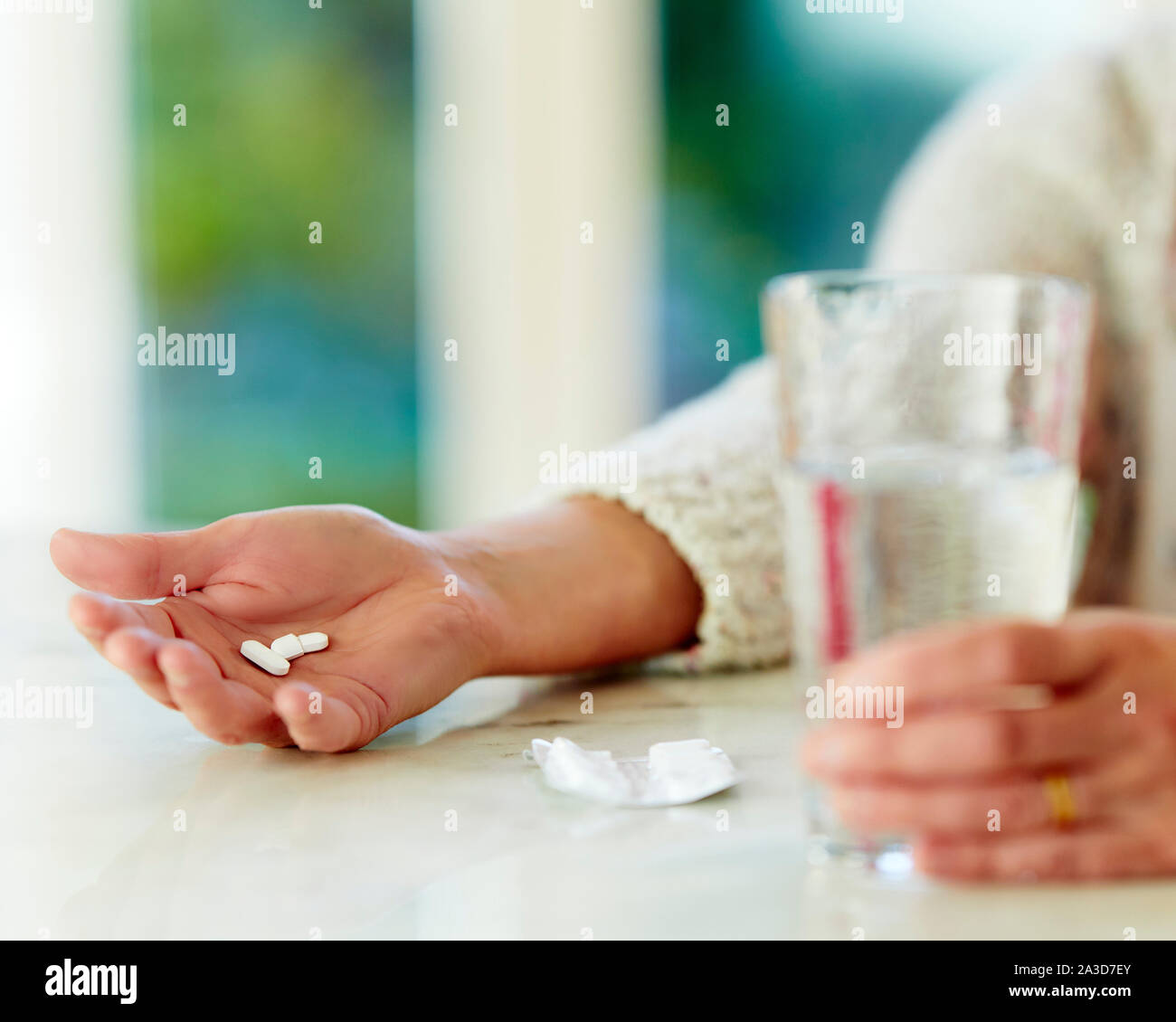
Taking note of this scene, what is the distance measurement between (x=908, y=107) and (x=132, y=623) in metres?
2.78

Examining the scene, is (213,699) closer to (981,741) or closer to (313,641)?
(313,641)

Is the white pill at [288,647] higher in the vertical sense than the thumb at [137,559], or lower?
lower

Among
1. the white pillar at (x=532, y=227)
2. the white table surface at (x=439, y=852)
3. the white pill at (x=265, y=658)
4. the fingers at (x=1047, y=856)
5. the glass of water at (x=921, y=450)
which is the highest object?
the white pillar at (x=532, y=227)

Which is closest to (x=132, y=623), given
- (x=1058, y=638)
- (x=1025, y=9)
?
(x=1058, y=638)

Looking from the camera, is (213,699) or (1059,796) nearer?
(1059,796)

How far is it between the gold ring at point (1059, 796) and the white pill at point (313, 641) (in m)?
0.39

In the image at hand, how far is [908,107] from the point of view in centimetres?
292

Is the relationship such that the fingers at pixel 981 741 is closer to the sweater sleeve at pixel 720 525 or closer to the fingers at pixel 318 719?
the fingers at pixel 318 719

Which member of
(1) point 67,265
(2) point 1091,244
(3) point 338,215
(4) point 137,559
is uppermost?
(3) point 338,215

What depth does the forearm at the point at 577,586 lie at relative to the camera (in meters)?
0.77

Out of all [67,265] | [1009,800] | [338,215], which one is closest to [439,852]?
[1009,800]

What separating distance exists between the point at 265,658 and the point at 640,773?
0.21 m

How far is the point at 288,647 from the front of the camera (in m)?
0.65

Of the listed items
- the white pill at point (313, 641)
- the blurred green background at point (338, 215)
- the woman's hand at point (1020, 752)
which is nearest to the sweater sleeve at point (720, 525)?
the white pill at point (313, 641)
